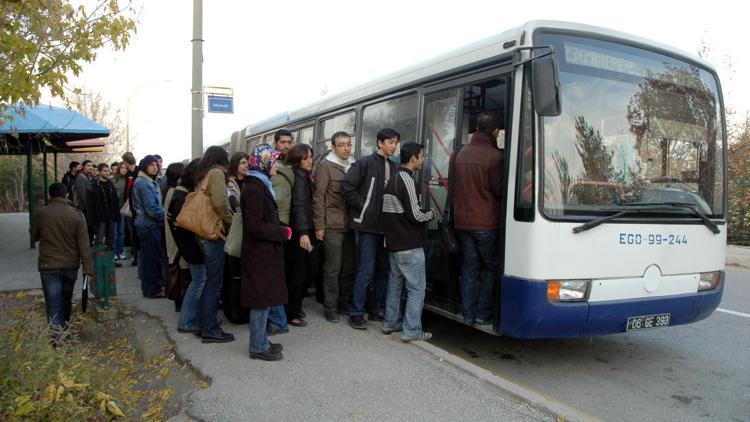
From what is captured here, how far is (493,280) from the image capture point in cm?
507

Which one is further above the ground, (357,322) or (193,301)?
(193,301)

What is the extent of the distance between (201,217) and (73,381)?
6.18 feet

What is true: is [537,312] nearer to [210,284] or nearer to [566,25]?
[566,25]

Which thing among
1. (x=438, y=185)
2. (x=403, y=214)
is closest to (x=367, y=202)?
(x=403, y=214)

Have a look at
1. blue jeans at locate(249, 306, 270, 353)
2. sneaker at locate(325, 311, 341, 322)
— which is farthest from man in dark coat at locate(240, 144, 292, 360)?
sneaker at locate(325, 311, 341, 322)

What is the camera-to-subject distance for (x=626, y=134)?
4.90 metres

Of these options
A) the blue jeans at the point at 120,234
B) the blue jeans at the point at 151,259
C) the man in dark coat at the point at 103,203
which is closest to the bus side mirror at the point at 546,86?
the blue jeans at the point at 151,259

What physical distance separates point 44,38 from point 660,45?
4.99 m

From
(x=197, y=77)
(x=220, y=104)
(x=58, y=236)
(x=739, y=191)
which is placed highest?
(x=197, y=77)

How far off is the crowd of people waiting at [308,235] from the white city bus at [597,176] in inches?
16.5

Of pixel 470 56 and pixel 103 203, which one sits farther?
pixel 103 203

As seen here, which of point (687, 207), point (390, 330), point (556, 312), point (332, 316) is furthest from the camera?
point (332, 316)

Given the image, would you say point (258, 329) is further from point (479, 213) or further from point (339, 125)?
point (339, 125)

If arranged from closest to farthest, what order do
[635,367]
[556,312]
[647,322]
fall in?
1. [556,312]
2. [647,322]
3. [635,367]
